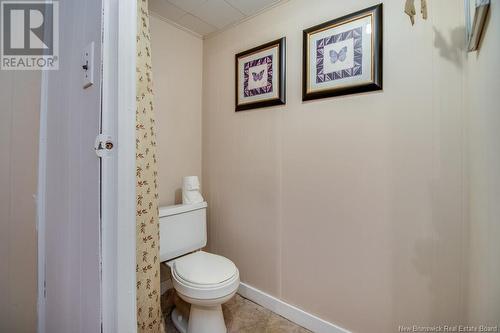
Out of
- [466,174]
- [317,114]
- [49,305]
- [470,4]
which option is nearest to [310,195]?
[317,114]

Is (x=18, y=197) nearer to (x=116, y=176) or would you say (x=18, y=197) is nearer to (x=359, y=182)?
(x=116, y=176)

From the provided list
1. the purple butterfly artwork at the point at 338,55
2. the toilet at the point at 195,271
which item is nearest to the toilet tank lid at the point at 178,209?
the toilet at the point at 195,271

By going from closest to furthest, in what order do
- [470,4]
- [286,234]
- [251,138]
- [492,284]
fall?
1. [492,284]
2. [470,4]
3. [286,234]
4. [251,138]

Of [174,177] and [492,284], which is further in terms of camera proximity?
[174,177]

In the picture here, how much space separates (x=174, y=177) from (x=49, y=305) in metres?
1.15

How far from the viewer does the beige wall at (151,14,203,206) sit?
182 cm

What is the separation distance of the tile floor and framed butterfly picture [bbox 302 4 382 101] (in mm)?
1506

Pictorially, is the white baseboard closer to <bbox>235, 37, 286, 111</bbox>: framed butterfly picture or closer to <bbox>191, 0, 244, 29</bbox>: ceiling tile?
<bbox>235, 37, 286, 111</bbox>: framed butterfly picture

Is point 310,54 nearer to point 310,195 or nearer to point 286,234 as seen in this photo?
point 310,195

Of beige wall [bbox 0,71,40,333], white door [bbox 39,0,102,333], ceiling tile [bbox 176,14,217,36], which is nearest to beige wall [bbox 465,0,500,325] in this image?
white door [bbox 39,0,102,333]

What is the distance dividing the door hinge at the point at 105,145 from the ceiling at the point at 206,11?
5.00ft

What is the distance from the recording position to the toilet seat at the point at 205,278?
1247mm

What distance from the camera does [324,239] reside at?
1432mm

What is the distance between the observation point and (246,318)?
62.1 inches
